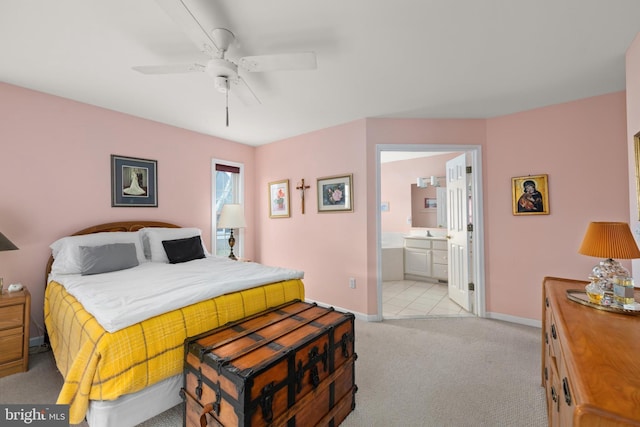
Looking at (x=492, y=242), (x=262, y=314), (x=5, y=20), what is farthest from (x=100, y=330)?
(x=492, y=242)

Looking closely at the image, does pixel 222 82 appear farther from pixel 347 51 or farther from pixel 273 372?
pixel 273 372

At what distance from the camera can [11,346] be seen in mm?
2143

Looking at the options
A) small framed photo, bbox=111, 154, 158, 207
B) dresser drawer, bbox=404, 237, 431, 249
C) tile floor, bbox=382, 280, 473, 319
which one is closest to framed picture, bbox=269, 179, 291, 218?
small framed photo, bbox=111, 154, 158, 207

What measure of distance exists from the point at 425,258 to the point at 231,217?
3.62 meters

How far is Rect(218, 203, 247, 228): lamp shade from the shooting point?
150 inches

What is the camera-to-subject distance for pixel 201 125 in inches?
144

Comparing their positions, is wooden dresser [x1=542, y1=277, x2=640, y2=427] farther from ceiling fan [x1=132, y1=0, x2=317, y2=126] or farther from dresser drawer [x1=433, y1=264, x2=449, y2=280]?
dresser drawer [x1=433, y1=264, x2=449, y2=280]

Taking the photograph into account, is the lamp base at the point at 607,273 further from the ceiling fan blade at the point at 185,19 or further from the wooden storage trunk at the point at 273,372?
the ceiling fan blade at the point at 185,19

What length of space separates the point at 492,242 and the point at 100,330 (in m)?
3.80

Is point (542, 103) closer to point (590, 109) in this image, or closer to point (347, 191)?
point (590, 109)

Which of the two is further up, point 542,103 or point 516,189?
point 542,103

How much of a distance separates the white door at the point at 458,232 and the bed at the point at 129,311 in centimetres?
235

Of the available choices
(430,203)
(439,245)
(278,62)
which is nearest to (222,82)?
(278,62)

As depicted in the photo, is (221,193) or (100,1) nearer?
(100,1)
